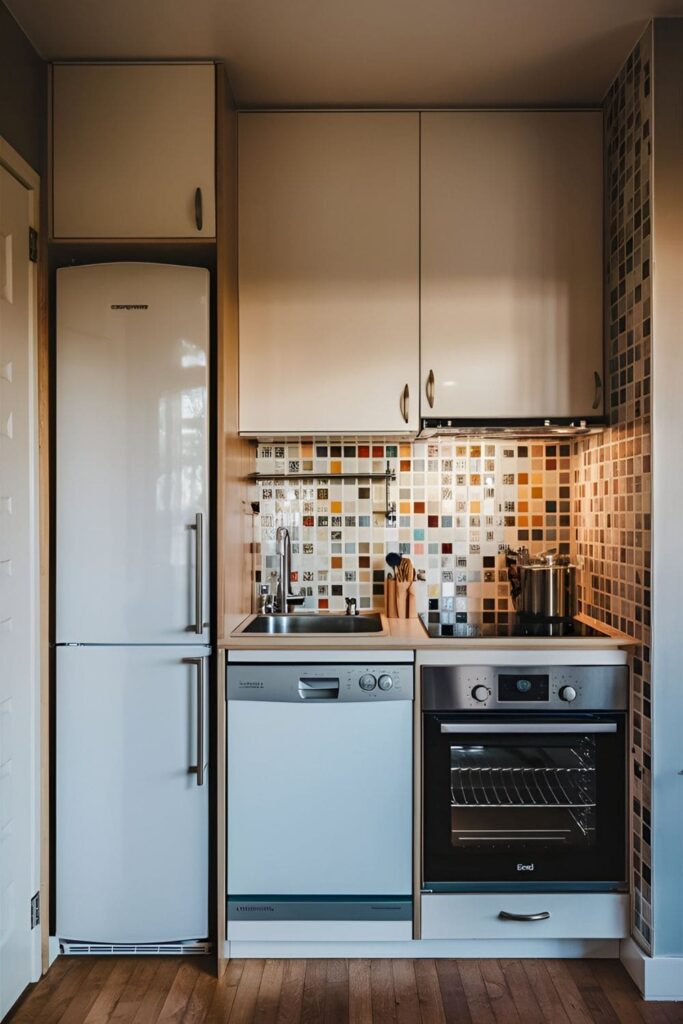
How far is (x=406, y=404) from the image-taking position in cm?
245

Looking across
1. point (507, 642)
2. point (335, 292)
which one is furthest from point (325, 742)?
point (335, 292)

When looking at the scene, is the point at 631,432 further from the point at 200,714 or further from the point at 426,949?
the point at 426,949

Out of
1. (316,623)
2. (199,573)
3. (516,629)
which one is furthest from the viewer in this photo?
(316,623)

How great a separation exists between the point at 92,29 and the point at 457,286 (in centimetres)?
132

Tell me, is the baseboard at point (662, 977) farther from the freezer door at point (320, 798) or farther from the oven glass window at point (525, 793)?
the freezer door at point (320, 798)

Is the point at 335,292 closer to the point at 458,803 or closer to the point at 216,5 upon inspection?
the point at 216,5

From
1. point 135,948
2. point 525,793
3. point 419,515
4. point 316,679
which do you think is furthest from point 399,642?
point 135,948

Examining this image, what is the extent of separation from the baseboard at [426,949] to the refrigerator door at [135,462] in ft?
3.25

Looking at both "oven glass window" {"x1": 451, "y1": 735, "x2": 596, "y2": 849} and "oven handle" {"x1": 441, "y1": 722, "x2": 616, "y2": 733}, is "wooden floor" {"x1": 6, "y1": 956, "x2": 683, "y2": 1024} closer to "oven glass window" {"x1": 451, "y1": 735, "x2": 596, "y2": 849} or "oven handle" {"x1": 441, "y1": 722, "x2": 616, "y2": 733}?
"oven glass window" {"x1": 451, "y1": 735, "x2": 596, "y2": 849}

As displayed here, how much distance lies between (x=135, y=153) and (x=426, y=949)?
2.62 meters

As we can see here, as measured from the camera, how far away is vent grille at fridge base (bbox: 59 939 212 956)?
224 centimetres

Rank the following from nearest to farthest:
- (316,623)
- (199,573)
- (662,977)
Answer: (662,977) → (199,573) → (316,623)

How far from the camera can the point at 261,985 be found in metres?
2.12

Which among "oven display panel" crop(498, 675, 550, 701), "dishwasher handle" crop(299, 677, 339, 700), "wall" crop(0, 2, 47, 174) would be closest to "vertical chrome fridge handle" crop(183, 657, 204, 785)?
"dishwasher handle" crop(299, 677, 339, 700)
